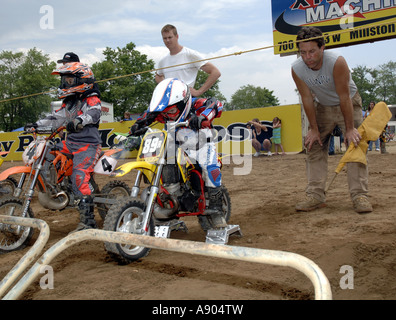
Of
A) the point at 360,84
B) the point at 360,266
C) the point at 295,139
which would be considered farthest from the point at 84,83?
the point at 360,84

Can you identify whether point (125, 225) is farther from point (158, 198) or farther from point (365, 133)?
point (365, 133)

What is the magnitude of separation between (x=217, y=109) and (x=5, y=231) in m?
2.44

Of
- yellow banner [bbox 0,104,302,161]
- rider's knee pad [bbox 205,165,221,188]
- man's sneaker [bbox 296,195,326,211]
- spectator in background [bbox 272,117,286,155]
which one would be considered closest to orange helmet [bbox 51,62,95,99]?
rider's knee pad [bbox 205,165,221,188]

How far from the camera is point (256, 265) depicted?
298 centimetres

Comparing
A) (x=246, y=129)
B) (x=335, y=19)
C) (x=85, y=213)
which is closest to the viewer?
(x=85, y=213)

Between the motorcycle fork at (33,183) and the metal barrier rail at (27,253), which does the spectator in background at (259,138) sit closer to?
the motorcycle fork at (33,183)

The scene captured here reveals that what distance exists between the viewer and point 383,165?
927 cm

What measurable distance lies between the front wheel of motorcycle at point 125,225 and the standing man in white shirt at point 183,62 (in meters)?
2.28

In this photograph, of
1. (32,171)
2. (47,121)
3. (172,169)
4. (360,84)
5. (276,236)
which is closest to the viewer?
(172,169)

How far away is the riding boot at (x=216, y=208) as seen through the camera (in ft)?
12.6

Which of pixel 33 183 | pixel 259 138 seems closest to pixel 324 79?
pixel 33 183

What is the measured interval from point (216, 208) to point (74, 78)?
2.28 metres

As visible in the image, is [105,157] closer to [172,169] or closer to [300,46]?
[172,169]

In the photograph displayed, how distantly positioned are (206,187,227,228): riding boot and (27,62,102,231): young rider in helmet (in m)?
1.34
